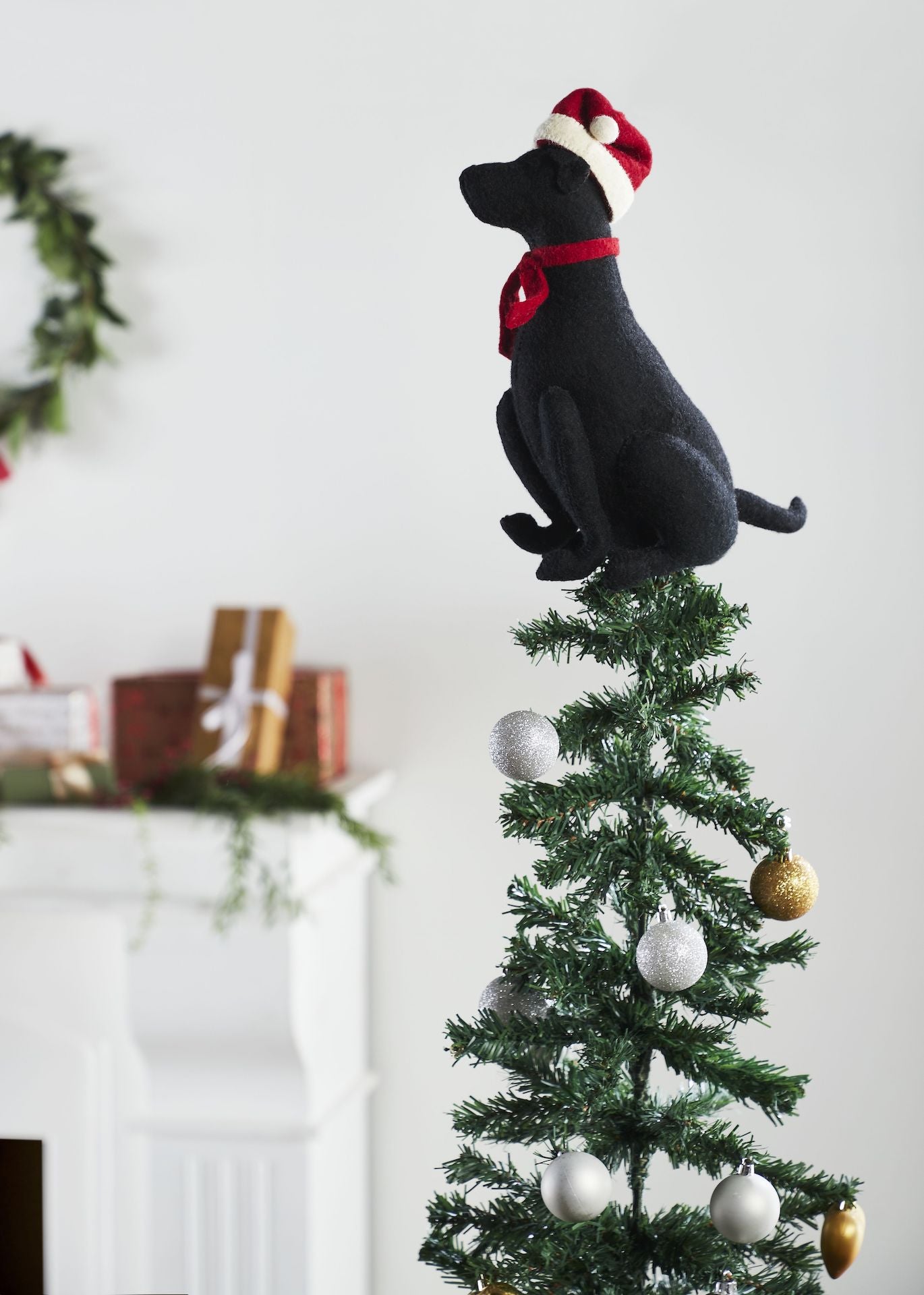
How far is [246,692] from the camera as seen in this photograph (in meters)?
1.43

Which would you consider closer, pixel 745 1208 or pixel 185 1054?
pixel 745 1208

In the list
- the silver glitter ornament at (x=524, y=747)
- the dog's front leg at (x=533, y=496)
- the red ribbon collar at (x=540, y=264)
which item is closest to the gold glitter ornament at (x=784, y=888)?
the silver glitter ornament at (x=524, y=747)

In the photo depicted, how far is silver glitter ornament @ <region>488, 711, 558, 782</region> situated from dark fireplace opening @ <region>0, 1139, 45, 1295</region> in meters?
1.19

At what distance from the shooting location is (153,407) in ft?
5.26

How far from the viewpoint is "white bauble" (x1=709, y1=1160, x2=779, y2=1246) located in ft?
2.55

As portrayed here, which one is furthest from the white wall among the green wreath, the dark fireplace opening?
the dark fireplace opening

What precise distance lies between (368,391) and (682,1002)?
3.12 ft

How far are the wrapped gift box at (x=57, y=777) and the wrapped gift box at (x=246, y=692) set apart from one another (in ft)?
0.38

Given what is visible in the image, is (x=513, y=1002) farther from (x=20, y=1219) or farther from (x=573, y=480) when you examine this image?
(x=20, y=1219)

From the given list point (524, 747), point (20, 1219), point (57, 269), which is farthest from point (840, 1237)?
point (57, 269)

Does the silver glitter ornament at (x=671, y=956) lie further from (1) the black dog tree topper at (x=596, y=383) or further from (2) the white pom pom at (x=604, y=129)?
(2) the white pom pom at (x=604, y=129)

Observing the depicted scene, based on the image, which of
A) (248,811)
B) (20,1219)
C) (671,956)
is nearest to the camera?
(671,956)

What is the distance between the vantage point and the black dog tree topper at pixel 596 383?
0.79 metres

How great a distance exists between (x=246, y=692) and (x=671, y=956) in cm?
79
